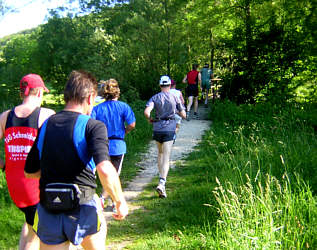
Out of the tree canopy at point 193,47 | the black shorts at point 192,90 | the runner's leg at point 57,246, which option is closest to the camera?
the runner's leg at point 57,246

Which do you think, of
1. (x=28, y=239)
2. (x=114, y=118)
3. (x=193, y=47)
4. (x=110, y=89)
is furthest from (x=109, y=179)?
(x=193, y=47)

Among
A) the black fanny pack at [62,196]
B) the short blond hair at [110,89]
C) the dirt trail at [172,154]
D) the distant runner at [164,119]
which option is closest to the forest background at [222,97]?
the dirt trail at [172,154]

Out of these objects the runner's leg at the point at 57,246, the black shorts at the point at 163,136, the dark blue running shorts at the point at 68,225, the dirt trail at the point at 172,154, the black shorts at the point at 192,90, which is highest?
the black shorts at the point at 192,90

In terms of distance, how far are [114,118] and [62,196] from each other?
2.56 metres

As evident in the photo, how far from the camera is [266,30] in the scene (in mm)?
13117

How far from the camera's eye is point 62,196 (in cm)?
235

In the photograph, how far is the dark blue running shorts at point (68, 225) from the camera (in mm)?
2406

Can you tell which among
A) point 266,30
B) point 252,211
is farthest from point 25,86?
point 266,30

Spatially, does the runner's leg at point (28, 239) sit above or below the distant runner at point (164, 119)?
below

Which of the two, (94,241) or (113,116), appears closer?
(94,241)

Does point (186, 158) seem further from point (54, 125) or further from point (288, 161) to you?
point (54, 125)

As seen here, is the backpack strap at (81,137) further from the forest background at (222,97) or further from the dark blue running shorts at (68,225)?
the forest background at (222,97)

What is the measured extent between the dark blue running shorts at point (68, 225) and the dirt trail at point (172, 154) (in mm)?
1814

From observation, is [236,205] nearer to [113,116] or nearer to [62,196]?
[62,196]
